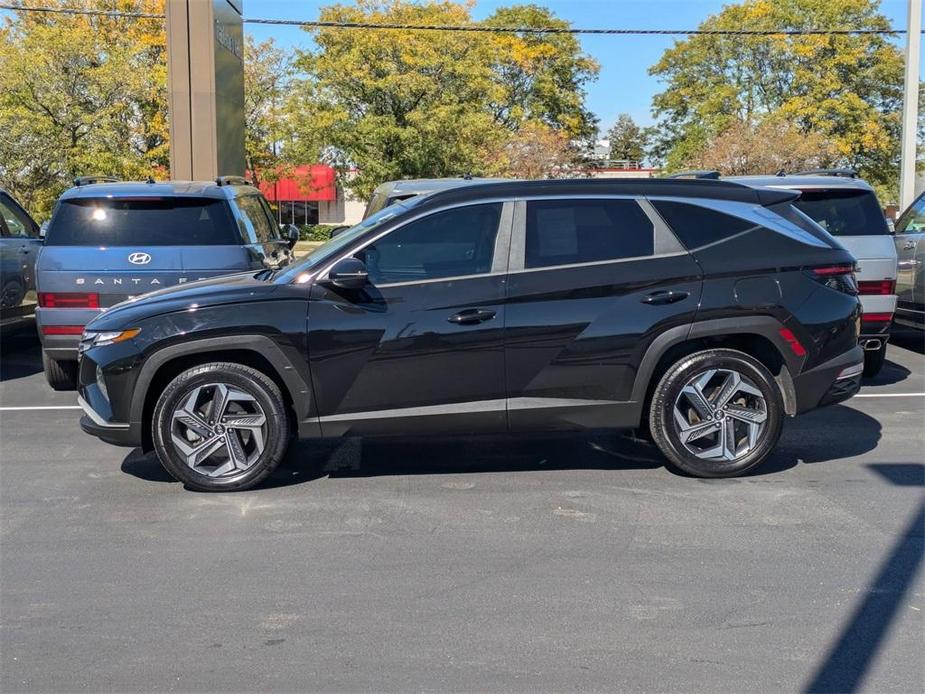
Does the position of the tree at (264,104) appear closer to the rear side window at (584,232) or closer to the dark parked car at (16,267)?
the dark parked car at (16,267)

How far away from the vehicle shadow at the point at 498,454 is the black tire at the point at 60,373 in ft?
7.49

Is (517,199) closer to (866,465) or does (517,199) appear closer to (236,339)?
(236,339)

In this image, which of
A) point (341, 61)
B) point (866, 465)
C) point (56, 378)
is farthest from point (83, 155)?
point (866, 465)

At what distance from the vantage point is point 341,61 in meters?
35.0

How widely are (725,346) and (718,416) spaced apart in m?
0.46

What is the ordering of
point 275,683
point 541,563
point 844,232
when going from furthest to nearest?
point 844,232 < point 541,563 < point 275,683

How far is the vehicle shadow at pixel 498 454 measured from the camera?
21.2 ft

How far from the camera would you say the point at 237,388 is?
5.83m

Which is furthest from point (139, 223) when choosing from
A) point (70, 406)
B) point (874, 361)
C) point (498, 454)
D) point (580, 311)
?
point (874, 361)

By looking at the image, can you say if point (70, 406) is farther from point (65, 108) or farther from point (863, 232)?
point (65, 108)

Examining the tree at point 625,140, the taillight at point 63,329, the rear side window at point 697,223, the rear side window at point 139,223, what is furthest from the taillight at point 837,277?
the tree at point 625,140

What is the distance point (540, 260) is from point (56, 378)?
509 cm

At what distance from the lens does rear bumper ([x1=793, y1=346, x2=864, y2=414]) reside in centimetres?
611

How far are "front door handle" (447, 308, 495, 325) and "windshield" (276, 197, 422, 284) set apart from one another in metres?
0.76
